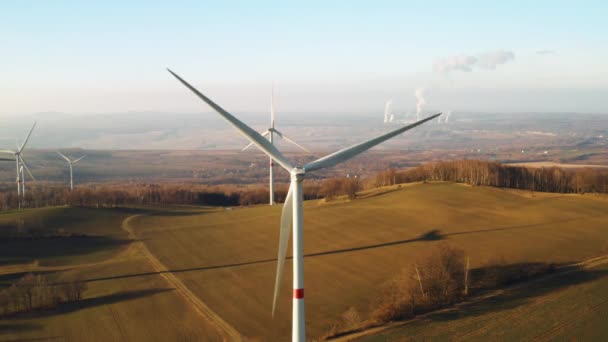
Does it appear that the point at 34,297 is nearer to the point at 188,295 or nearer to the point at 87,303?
the point at 87,303

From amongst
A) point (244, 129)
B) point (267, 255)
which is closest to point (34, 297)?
point (267, 255)

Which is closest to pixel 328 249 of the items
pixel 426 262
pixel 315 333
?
pixel 426 262

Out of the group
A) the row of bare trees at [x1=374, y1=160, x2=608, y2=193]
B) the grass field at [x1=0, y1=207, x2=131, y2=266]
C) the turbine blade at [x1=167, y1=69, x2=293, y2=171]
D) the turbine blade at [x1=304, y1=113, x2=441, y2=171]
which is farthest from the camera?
the row of bare trees at [x1=374, y1=160, x2=608, y2=193]

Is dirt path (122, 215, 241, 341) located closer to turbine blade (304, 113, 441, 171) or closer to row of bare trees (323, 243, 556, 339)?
row of bare trees (323, 243, 556, 339)

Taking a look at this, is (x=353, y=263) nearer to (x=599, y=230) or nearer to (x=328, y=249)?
(x=328, y=249)

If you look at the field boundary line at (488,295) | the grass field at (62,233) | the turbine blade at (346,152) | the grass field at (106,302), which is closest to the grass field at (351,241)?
the field boundary line at (488,295)

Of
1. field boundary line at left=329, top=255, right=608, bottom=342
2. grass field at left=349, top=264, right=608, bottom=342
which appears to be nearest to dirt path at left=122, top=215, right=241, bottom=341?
field boundary line at left=329, top=255, right=608, bottom=342
